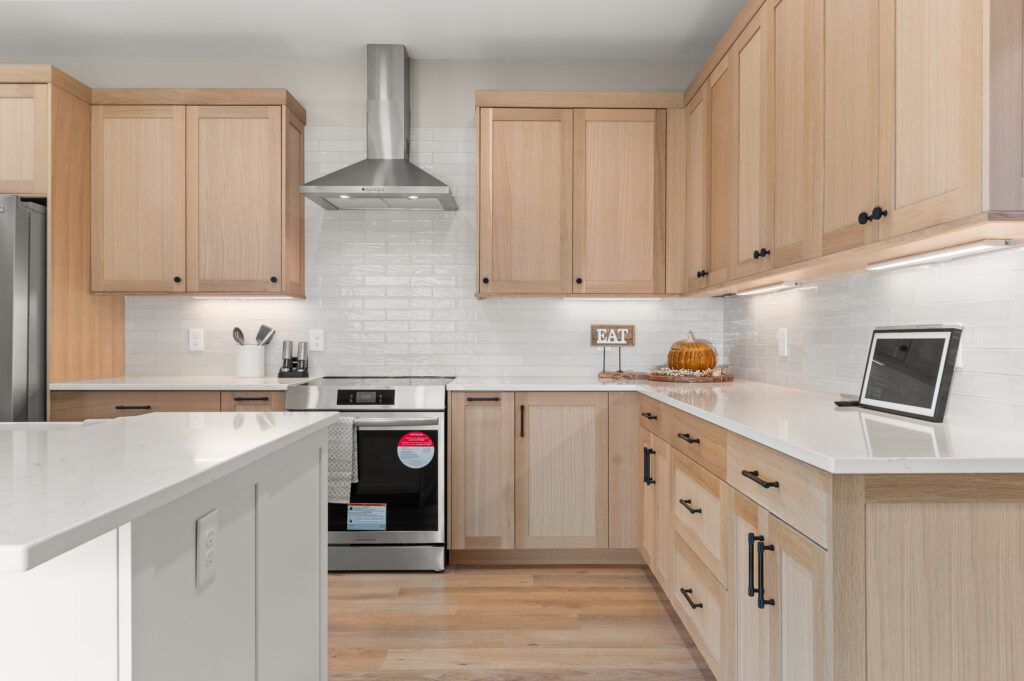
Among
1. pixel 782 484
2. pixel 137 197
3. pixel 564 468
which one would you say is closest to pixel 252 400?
pixel 137 197

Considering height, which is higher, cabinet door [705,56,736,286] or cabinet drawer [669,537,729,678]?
cabinet door [705,56,736,286]

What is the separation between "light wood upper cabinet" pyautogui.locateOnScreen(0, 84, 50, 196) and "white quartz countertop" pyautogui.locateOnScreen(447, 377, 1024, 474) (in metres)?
3.11

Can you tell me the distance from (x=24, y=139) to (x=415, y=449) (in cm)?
239

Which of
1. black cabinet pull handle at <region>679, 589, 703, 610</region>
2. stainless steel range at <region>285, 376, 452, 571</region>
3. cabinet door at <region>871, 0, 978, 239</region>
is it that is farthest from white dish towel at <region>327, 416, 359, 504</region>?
cabinet door at <region>871, 0, 978, 239</region>

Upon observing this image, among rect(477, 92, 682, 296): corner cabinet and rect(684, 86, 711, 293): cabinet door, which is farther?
rect(477, 92, 682, 296): corner cabinet

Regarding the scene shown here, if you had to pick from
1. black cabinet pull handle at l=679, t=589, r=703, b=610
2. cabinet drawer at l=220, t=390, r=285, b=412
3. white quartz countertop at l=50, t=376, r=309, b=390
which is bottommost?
black cabinet pull handle at l=679, t=589, r=703, b=610

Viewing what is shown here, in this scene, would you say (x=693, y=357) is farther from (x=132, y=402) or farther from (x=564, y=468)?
(x=132, y=402)

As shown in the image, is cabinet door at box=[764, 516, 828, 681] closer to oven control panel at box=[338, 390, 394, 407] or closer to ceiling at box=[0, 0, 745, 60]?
oven control panel at box=[338, 390, 394, 407]

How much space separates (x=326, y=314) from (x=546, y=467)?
1567 millimetres

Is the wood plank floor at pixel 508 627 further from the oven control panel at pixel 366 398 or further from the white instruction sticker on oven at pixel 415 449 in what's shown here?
the oven control panel at pixel 366 398

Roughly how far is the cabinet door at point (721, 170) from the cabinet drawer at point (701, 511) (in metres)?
0.94

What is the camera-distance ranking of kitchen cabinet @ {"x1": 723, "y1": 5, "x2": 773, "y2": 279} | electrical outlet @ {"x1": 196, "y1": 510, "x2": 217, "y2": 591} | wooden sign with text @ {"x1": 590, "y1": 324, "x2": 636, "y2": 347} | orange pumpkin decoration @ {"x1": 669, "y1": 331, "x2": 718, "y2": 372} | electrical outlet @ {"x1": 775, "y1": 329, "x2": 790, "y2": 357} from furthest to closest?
wooden sign with text @ {"x1": 590, "y1": 324, "x2": 636, "y2": 347} → orange pumpkin decoration @ {"x1": 669, "y1": 331, "x2": 718, "y2": 372} → electrical outlet @ {"x1": 775, "y1": 329, "x2": 790, "y2": 357} → kitchen cabinet @ {"x1": 723, "y1": 5, "x2": 773, "y2": 279} → electrical outlet @ {"x1": 196, "y1": 510, "x2": 217, "y2": 591}

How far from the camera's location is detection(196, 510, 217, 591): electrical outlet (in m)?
1.07

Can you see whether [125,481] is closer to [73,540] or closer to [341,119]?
[73,540]
